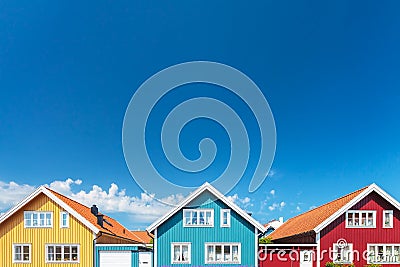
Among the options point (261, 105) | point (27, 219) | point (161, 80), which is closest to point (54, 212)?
point (27, 219)

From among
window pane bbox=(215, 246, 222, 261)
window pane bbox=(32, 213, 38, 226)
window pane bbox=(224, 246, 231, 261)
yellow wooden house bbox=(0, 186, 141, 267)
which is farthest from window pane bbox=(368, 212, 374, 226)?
window pane bbox=(32, 213, 38, 226)

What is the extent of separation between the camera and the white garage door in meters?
27.8

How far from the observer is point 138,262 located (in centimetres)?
2811

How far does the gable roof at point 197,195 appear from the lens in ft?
91.5

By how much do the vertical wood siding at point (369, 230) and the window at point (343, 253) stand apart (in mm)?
364

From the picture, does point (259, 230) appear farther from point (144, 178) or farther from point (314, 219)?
point (144, 178)

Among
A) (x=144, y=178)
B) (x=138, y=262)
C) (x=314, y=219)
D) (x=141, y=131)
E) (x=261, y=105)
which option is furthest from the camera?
(x=314, y=219)

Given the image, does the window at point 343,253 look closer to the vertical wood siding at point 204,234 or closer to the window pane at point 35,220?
the vertical wood siding at point 204,234

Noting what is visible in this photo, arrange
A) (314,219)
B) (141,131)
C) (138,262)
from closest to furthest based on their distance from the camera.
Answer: (141,131) → (138,262) → (314,219)

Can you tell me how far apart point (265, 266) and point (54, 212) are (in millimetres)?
13840

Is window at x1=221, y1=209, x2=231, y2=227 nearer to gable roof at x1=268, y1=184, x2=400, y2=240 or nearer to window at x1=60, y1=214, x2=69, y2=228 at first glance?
gable roof at x1=268, y1=184, x2=400, y2=240

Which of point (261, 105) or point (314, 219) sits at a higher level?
point (261, 105)

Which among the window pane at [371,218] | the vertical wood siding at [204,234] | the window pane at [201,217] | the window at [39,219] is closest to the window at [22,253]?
the window at [39,219]

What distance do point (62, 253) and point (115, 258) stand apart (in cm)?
344
